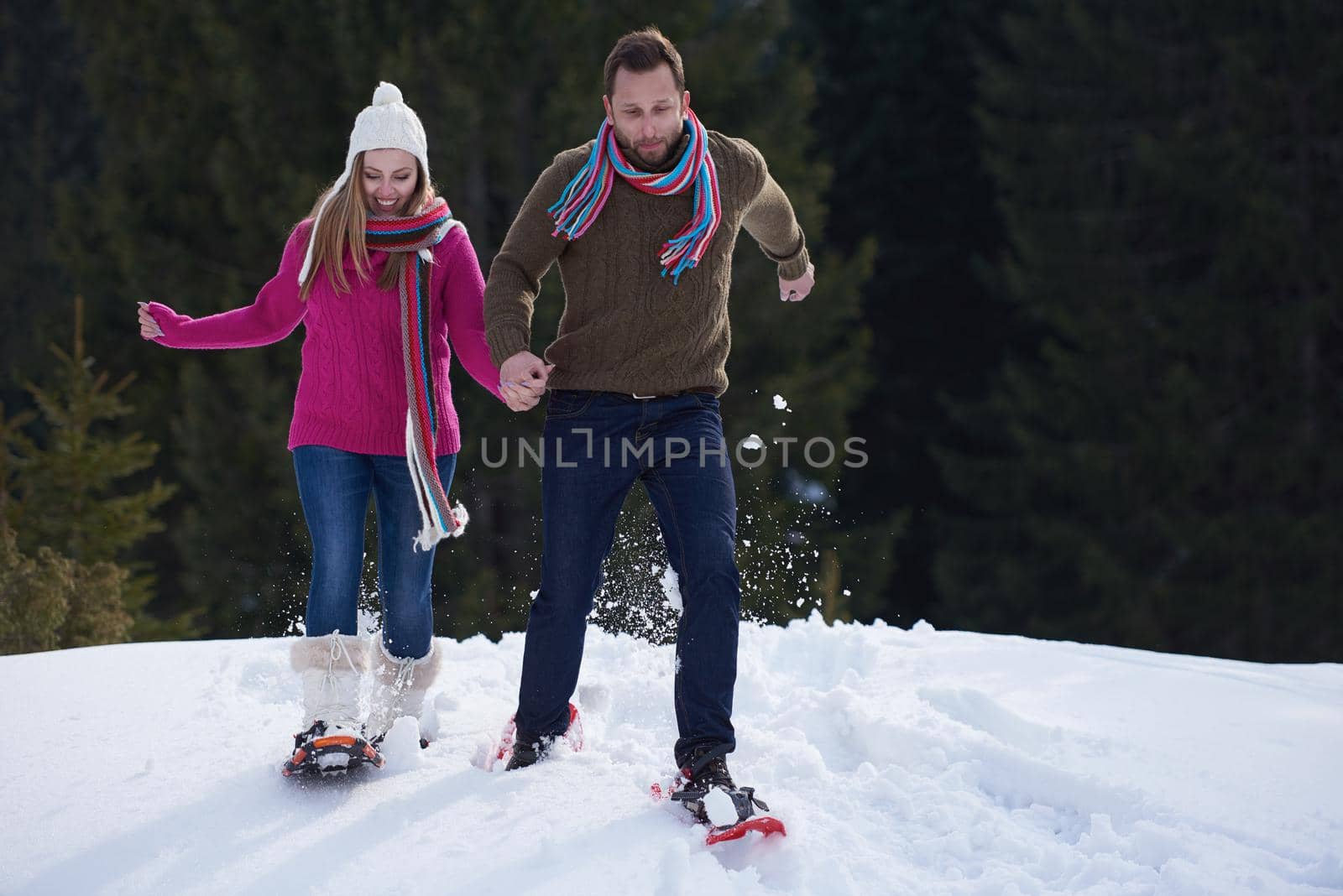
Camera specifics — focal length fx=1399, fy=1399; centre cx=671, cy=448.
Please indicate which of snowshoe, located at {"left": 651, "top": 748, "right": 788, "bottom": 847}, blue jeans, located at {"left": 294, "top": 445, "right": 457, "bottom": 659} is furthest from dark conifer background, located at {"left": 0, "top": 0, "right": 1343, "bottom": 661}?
snowshoe, located at {"left": 651, "top": 748, "right": 788, "bottom": 847}

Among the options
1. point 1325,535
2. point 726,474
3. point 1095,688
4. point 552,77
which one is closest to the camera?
point 726,474

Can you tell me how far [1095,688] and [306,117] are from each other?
29.6ft

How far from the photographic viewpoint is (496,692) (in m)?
4.43

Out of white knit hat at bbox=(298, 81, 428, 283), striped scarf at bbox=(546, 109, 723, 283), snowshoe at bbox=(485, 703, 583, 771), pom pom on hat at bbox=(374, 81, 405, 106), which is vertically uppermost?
pom pom on hat at bbox=(374, 81, 405, 106)

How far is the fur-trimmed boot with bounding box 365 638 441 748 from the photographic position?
370 cm

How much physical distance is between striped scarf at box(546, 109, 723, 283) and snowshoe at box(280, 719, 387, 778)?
4.29 feet

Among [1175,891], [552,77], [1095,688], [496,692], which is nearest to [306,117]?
[552,77]

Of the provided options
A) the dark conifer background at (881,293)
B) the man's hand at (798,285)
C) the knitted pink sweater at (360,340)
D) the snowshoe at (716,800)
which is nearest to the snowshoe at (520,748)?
the snowshoe at (716,800)

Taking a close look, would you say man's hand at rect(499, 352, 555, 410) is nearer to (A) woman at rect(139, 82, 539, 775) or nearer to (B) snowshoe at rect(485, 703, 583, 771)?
(A) woman at rect(139, 82, 539, 775)

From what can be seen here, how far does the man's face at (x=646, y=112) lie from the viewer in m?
3.21

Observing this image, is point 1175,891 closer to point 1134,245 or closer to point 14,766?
point 14,766

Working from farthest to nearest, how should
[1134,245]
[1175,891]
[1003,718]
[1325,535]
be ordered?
[1134,245] → [1325,535] → [1003,718] → [1175,891]

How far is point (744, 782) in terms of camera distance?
136 inches

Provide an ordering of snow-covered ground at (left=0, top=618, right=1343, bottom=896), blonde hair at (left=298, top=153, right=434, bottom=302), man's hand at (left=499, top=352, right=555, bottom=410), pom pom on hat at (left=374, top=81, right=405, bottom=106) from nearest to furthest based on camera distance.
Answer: snow-covered ground at (left=0, top=618, right=1343, bottom=896), man's hand at (left=499, top=352, right=555, bottom=410), blonde hair at (left=298, top=153, right=434, bottom=302), pom pom on hat at (left=374, top=81, right=405, bottom=106)
